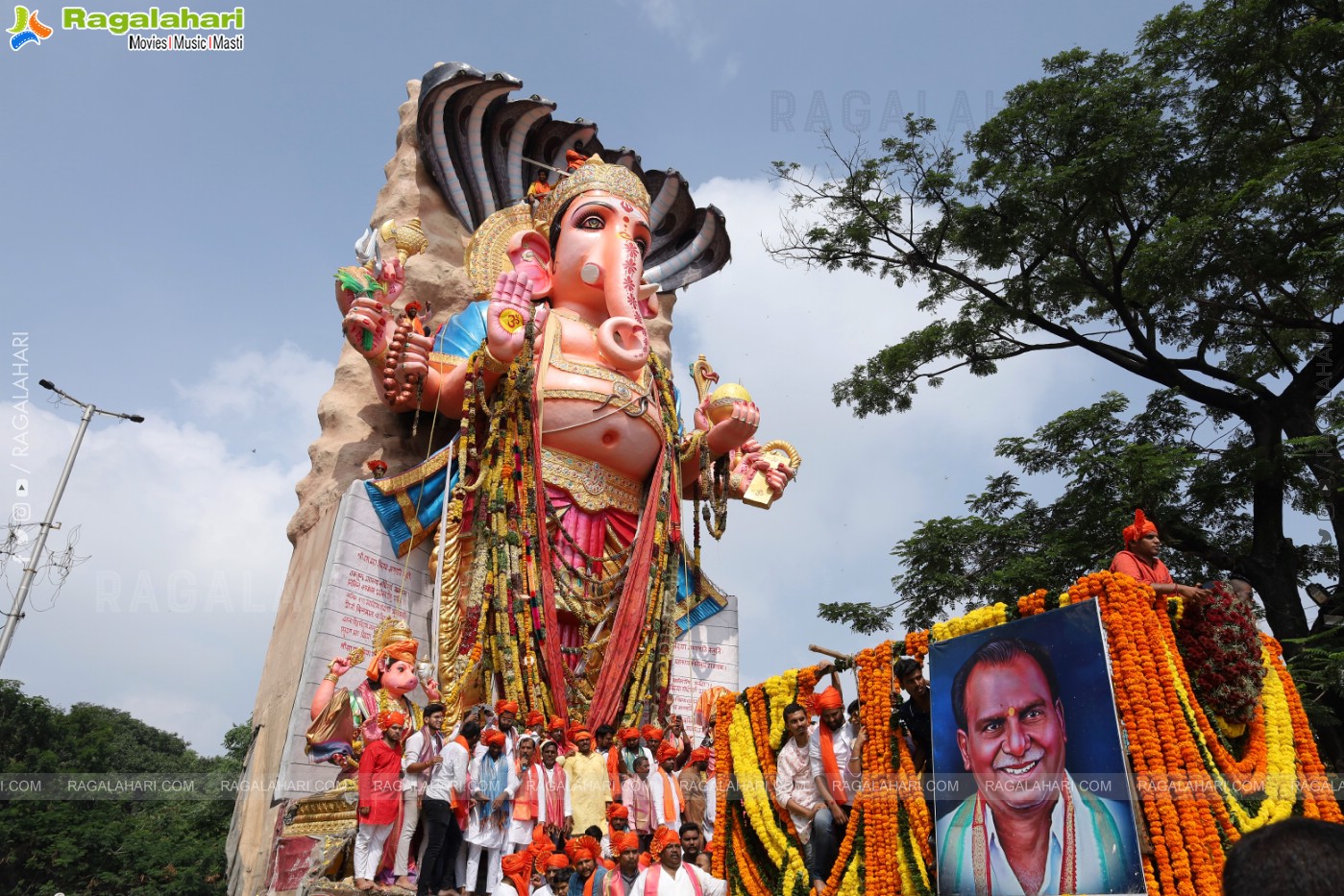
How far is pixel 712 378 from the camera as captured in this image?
418 inches

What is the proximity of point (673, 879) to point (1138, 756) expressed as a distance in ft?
8.28

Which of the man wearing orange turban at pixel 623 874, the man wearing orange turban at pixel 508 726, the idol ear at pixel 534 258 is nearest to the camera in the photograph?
the man wearing orange turban at pixel 623 874

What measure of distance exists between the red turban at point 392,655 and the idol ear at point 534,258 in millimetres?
3903

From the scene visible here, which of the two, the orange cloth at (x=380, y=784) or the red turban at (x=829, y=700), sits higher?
the red turban at (x=829, y=700)

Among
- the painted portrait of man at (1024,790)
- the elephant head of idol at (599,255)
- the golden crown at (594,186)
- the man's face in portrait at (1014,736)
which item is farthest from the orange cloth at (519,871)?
the golden crown at (594,186)

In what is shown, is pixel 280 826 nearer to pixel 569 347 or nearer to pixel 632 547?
pixel 632 547

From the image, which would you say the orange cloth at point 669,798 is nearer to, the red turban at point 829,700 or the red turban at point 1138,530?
the red turban at point 829,700

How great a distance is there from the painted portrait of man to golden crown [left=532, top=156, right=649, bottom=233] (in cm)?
684

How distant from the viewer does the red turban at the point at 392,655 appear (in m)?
7.43

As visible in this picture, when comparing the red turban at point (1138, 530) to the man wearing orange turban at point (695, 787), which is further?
the man wearing orange turban at point (695, 787)

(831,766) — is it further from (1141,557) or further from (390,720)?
(390,720)

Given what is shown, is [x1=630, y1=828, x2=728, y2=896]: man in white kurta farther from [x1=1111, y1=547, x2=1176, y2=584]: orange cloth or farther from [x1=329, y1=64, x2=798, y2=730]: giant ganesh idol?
[x1=329, y1=64, x2=798, y2=730]: giant ganesh idol

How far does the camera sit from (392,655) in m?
7.53

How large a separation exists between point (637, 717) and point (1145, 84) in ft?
26.9
